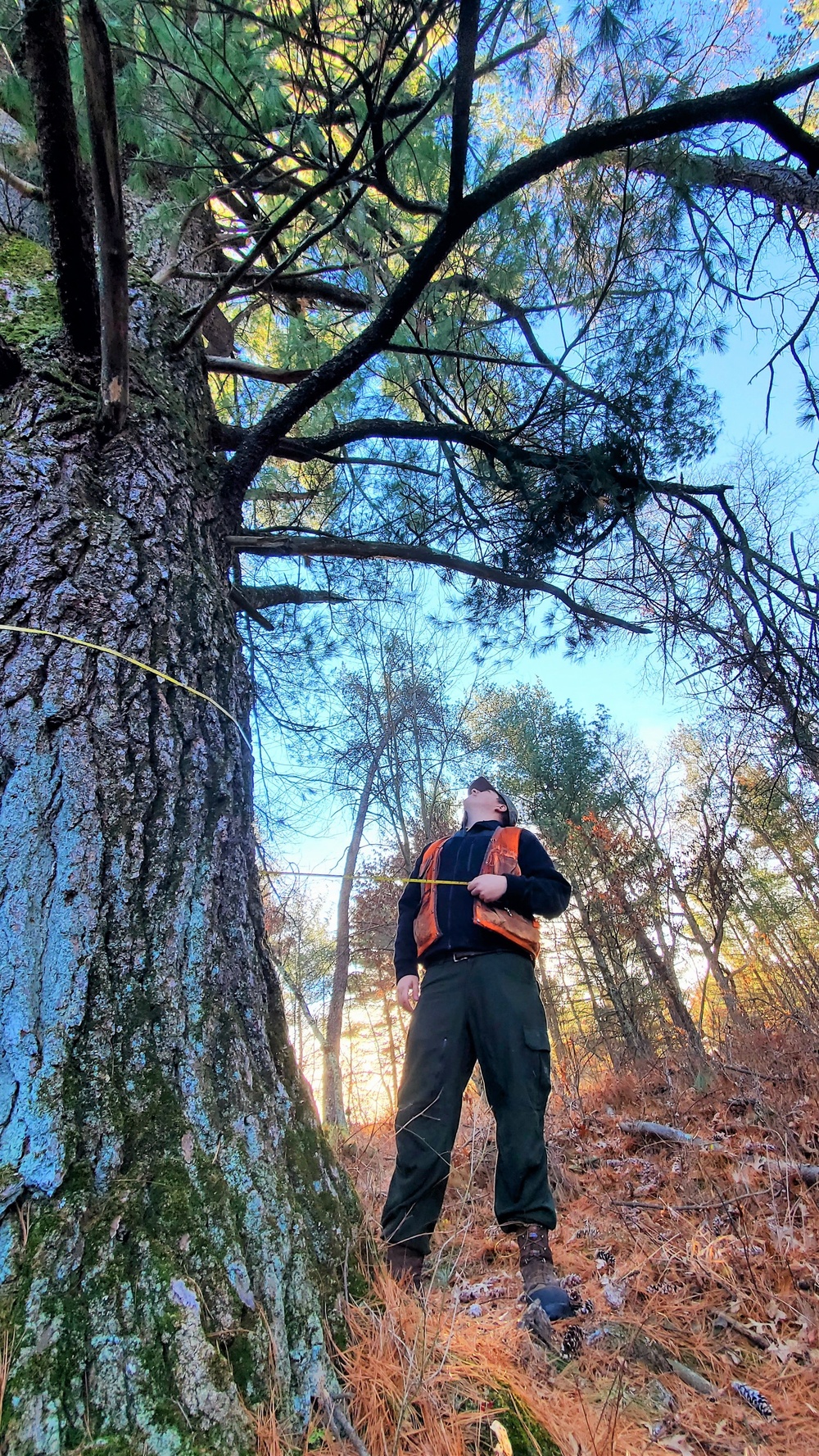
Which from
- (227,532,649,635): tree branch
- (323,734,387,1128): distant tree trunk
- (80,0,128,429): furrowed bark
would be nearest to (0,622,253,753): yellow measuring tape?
(80,0,128,429): furrowed bark

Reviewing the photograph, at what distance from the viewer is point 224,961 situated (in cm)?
123

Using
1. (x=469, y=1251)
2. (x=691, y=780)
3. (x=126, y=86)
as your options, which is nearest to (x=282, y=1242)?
(x=469, y=1251)

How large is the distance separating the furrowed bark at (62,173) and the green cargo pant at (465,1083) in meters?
2.26

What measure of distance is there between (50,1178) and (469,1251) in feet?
6.65

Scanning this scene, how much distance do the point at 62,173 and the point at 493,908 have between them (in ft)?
7.65

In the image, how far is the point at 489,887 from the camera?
2.05 meters

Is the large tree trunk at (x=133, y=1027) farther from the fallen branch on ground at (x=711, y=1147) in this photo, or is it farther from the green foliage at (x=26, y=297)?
the fallen branch on ground at (x=711, y=1147)

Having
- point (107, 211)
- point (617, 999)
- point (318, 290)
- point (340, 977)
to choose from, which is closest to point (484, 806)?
point (107, 211)

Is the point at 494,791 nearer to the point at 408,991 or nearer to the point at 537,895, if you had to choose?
the point at 537,895

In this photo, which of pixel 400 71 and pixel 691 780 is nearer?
pixel 400 71

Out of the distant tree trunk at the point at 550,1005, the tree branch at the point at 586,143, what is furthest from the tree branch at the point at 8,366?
the distant tree trunk at the point at 550,1005

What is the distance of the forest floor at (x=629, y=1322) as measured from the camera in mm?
903

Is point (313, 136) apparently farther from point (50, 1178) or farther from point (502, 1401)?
point (502, 1401)

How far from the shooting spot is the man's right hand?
221 centimetres
